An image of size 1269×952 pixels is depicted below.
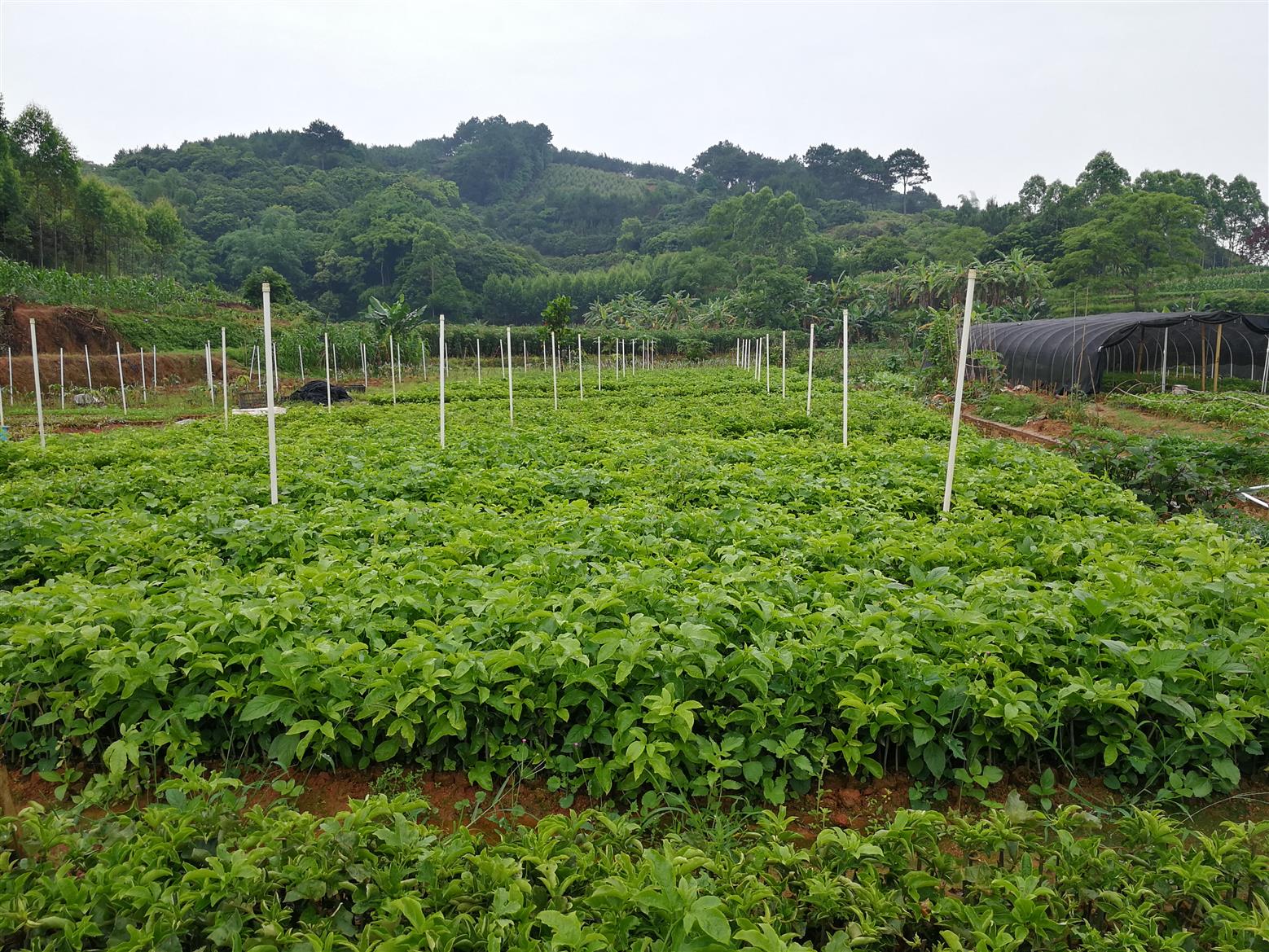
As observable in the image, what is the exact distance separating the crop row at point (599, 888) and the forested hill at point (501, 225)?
52324 mm

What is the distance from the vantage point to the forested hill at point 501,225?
52.6 meters

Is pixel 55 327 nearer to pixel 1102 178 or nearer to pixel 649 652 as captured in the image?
pixel 649 652

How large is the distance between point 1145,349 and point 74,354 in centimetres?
3943

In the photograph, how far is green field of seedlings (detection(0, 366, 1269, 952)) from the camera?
2434 millimetres

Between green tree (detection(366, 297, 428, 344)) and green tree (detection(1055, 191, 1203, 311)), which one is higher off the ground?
green tree (detection(1055, 191, 1203, 311))

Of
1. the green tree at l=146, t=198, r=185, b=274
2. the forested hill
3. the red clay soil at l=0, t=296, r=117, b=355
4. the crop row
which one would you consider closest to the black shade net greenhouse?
the crop row

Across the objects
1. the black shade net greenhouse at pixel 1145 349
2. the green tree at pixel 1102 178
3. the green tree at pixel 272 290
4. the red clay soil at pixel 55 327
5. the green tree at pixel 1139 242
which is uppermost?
the green tree at pixel 1102 178

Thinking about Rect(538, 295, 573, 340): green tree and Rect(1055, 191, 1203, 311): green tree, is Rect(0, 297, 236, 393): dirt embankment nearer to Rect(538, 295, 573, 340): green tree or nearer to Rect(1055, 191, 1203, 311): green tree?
Rect(538, 295, 573, 340): green tree

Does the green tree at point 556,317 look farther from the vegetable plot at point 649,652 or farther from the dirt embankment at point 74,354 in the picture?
the vegetable plot at point 649,652

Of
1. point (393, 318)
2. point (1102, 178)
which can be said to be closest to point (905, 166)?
point (1102, 178)

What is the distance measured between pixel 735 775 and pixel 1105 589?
95.5 inches

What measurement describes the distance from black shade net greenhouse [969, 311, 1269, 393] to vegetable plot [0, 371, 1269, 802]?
18644mm

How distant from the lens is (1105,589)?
4.32 meters

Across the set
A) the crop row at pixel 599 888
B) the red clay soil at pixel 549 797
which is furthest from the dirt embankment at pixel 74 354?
the crop row at pixel 599 888
